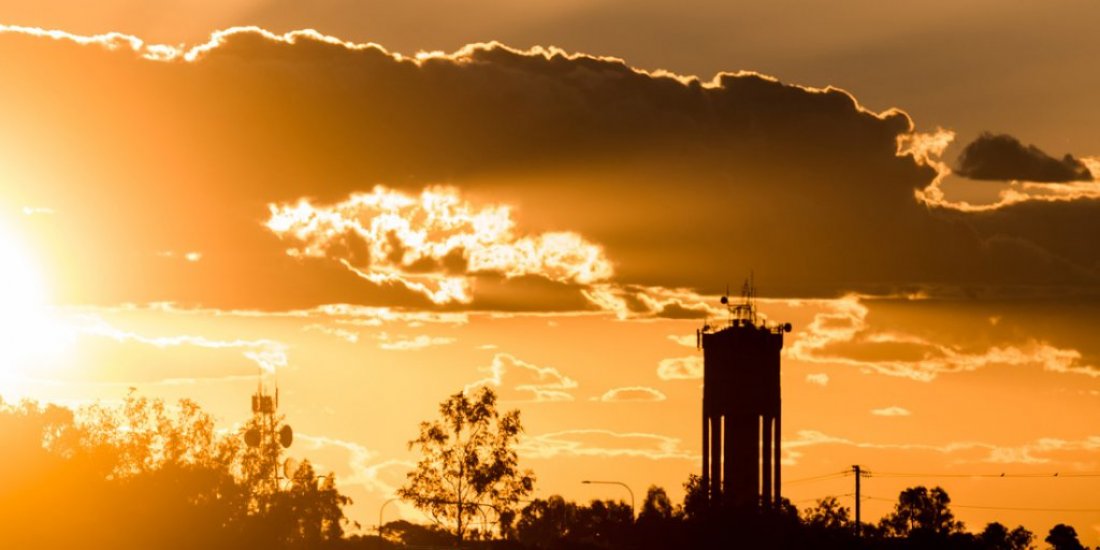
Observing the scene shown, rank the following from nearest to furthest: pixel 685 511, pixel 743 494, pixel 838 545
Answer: pixel 838 545, pixel 685 511, pixel 743 494

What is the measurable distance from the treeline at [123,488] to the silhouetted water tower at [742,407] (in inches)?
1515

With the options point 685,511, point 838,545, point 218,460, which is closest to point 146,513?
point 218,460

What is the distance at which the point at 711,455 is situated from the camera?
190m

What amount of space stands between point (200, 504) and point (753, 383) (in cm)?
5174

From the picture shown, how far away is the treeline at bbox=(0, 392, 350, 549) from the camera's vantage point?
162375 millimetres

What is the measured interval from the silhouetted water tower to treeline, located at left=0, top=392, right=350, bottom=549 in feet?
126

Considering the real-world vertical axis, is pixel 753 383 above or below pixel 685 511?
above

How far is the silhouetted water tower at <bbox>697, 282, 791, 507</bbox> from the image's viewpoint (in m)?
188

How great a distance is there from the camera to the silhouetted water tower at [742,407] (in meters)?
188

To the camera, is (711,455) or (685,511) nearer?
(685,511)

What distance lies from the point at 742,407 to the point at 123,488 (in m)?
56.0

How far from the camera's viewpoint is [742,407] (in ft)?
624

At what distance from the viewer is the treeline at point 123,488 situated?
533 feet

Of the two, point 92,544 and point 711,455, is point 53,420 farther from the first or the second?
point 711,455
